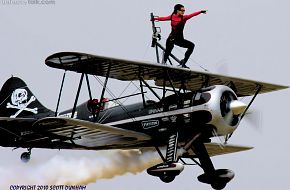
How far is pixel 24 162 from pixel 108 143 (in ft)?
11.1

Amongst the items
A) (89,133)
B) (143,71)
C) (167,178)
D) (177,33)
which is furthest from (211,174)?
(177,33)

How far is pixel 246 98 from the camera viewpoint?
27.1 meters

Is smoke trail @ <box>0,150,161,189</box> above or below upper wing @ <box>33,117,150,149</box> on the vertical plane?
below

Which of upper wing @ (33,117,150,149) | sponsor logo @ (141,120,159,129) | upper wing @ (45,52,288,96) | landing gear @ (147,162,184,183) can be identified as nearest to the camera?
upper wing @ (33,117,150,149)

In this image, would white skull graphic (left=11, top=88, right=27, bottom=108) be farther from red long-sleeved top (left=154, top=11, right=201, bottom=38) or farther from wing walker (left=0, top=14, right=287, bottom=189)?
red long-sleeved top (left=154, top=11, right=201, bottom=38)

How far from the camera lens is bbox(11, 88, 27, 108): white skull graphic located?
26.9 metres

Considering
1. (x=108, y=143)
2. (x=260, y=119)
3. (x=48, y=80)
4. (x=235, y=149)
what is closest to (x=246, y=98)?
(x=235, y=149)

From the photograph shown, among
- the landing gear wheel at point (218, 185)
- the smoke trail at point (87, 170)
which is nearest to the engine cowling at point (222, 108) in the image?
the landing gear wheel at point (218, 185)

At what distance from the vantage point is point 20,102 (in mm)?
26922

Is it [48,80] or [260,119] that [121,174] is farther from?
[48,80]

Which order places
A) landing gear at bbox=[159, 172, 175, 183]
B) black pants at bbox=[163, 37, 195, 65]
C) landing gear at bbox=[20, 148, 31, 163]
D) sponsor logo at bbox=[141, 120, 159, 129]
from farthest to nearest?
landing gear at bbox=[20, 148, 31, 163] < black pants at bbox=[163, 37, 195, 65] < sponsor logo at bbox=[141, 120, 159, 129] < landing gear at bbox=[159, 172, 175, 183]

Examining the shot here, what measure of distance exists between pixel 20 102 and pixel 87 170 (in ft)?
10.2

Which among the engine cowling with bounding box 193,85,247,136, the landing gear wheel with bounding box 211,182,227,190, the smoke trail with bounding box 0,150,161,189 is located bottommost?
the smoke trail with bounding box 0,150,161,189

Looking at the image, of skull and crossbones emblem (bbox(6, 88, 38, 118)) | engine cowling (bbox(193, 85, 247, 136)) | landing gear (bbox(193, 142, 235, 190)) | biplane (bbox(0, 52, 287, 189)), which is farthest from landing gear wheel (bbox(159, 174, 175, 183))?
skull and crossbones emblem (bbox(6, 88, 38, 118))
